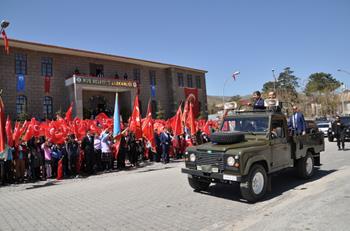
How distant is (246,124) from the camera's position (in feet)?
26.7

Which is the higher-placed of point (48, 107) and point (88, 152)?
point (48, 107)

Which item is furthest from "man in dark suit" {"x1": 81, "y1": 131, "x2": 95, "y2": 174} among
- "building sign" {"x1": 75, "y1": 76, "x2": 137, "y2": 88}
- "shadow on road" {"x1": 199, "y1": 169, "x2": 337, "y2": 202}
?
"building sign" {"x1": 75, "y1": 76, "x2": 137, "y2": 88}

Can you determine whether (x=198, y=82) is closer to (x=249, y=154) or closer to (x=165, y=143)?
(x=165, y=143)

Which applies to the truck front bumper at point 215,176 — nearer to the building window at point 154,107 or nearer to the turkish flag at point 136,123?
the turkish flag at point 136,123

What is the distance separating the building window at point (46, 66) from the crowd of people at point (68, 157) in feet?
61.8

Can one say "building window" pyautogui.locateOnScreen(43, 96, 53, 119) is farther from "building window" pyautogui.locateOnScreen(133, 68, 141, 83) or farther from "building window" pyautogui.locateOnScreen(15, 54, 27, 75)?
"building window" pyautogui.locateOnScreen(133, 68, 141, 83)

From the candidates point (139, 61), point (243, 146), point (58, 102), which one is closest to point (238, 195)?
point (243, 146)

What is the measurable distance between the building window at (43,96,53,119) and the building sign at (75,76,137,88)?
3.32 meters

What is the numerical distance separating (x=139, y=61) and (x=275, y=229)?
111 feet

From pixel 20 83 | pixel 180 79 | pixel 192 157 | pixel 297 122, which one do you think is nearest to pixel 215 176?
pixel 192 157

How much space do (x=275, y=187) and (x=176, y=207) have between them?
3099mm

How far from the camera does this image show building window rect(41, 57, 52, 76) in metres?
30.1

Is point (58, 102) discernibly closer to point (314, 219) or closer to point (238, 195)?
point (238, 195)

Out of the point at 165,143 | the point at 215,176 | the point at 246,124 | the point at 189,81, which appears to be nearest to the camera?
the point at 215,176
